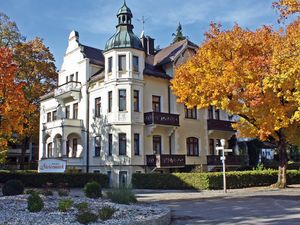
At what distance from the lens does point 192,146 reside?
3378cm

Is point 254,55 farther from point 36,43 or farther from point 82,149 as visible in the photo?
point 36,43

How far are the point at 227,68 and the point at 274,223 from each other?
14113mm

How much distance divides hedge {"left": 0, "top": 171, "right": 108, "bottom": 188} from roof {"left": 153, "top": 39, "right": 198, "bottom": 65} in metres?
11.5

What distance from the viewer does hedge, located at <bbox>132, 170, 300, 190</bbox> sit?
24844 millimetres

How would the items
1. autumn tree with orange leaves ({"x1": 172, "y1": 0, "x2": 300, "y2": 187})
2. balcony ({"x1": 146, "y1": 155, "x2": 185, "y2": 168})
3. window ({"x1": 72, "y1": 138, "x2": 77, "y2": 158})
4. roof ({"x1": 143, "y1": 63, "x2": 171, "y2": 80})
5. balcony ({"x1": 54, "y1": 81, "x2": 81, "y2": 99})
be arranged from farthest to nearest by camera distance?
window ({"x1": 72, "y1": 138, "x2": 77, "y2": 158}) → balcony ({"x1": 54, "y1": 81, "x2": 81, "y2": 99}) → roof ({"x1": 143, "y1": 63, "x2": 171, "y2": 80}) → balcony ({"x1": 146, "y1": 155, "x2": 185, "y2": 168}) → autumn tree with orange leaves ({"x1": 172, "y1": 0, "x2": 300, "y2": 187})

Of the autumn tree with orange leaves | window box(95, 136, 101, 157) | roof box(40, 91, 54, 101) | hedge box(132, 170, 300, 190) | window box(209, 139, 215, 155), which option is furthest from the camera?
roof box(40, 91, 54, 101)

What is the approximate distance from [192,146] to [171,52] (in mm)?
8593

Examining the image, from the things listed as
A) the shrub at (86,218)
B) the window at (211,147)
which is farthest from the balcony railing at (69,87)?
the shrub at (86,218)

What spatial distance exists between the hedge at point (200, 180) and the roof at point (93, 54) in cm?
1160

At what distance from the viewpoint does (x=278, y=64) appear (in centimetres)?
1841

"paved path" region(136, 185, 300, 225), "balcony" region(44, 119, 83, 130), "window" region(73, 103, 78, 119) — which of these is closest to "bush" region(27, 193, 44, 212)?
"paved path" region(136, 185, 300, 225)

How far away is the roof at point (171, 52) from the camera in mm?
33219

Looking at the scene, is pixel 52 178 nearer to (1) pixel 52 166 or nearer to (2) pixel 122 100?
(1) pixel 52 166

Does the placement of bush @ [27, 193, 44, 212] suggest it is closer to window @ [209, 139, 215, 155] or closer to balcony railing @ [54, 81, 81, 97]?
balcony railing @ [54, 81, 81, 97]
